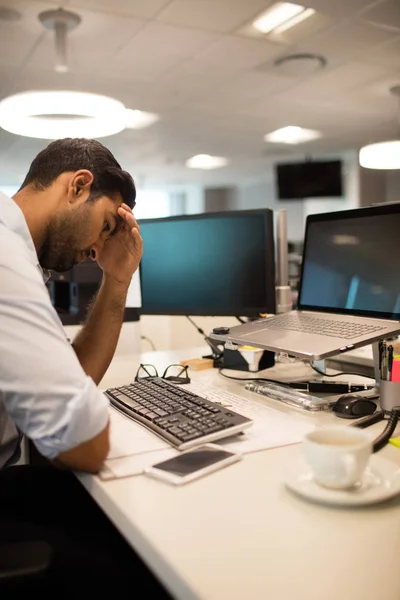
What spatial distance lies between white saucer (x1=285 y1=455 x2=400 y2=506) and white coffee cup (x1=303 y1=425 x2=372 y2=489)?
0.01 meters

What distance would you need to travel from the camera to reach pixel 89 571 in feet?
2.58

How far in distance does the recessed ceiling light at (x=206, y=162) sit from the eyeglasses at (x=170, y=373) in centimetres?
621

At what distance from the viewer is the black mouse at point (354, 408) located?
105cm

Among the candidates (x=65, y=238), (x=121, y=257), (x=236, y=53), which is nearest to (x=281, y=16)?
(x=236, y=53)

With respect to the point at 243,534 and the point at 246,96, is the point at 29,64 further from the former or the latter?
the point at 243,534

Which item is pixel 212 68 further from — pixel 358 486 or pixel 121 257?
pixel 358 486

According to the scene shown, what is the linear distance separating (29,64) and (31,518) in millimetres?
3842

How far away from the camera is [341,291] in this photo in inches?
53.1

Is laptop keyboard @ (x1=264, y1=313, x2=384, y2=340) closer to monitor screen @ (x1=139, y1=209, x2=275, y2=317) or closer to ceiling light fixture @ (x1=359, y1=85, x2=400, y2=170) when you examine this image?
monitor screen @ (x1=139, y1=209, x2=275, y2=317)

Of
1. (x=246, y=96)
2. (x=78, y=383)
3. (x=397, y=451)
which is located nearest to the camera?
(x=78, y=383)

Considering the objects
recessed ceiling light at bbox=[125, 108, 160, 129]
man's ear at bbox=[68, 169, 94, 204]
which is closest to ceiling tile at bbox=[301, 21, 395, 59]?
recessed ceiling light at bbox=[125, 108, 160, 129]

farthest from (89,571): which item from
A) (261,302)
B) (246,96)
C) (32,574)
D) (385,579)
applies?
(246,96)

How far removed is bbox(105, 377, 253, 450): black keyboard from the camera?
87cm

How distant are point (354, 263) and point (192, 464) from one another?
738 mm
